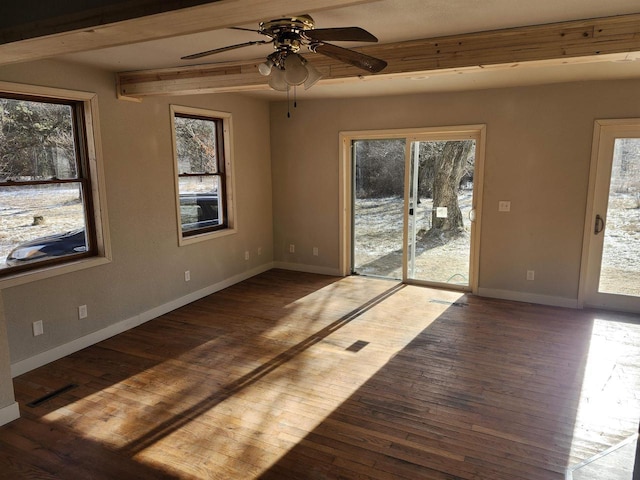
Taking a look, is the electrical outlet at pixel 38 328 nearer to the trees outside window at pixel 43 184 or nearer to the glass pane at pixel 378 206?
the trees outside window at pixel 43 184

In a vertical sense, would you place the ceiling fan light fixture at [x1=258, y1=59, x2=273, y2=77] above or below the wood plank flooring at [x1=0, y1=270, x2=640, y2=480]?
above

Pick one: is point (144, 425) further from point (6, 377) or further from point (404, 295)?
point (404, 295)

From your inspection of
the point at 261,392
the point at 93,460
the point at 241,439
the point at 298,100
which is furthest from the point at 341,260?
the point at 93,460

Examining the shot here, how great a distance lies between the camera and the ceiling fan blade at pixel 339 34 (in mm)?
2027

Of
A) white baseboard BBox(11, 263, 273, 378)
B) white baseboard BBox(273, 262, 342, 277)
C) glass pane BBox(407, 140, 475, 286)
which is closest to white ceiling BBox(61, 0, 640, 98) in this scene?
glass pane BBox(407, 140, 475, 286)

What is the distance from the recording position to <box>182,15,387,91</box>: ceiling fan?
2.06m

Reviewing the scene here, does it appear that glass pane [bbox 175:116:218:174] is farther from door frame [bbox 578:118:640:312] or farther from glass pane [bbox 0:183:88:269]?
door frame [bbox 578:118:640:312]

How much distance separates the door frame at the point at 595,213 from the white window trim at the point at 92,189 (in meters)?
5.07

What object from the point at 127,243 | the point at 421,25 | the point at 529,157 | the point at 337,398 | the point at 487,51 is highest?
the point at 421,25

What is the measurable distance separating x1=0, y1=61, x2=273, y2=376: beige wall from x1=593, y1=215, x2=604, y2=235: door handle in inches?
172

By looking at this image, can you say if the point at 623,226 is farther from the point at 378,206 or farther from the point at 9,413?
the point at 9,413

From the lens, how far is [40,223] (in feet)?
11.8

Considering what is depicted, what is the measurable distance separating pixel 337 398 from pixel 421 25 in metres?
2.59

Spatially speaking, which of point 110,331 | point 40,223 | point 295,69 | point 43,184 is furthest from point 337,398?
point 43,184
